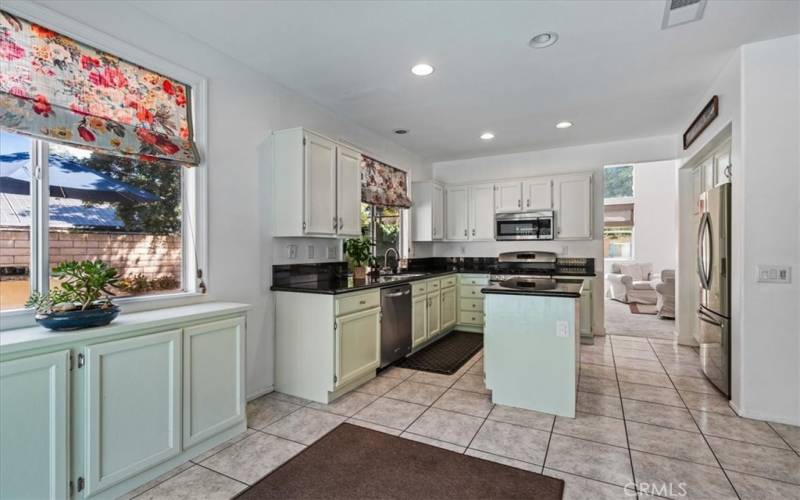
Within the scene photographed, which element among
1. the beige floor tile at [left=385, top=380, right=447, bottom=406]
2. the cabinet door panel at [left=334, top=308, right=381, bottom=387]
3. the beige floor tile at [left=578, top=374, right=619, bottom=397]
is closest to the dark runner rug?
the beige floor tile at [left=385, top=380, right=447, bottom=406]

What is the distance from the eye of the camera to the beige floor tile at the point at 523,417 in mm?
2746

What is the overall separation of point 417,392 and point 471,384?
1.77 feet

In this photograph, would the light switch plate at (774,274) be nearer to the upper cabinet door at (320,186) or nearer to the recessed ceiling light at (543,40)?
the recessed ceiling light at (543,40)

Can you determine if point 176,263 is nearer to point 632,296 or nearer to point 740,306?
point 740,306

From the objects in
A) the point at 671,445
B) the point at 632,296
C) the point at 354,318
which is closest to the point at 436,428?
the point at 354,318

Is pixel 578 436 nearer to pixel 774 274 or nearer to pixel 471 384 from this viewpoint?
pixel 471 384

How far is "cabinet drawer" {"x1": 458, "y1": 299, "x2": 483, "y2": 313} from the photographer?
5562 millimetres

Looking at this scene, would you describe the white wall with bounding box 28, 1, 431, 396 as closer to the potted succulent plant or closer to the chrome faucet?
the potted succulent plant

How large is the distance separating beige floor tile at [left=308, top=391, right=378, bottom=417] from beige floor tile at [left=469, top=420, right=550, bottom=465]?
95 centimetres

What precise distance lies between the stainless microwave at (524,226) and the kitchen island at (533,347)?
243 centimetres

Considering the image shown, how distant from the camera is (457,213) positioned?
20.1 ft

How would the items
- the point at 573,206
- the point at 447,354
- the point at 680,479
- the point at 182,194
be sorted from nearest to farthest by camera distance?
the point at 680,479
the point at 182,194
the point at 447,354
the point at 573,206

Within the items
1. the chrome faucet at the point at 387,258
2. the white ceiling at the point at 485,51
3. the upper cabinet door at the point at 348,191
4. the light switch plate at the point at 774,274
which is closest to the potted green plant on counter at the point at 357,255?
the upper cabinet door at the point at 348,191

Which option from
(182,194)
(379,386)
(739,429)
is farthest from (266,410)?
(739,429)
